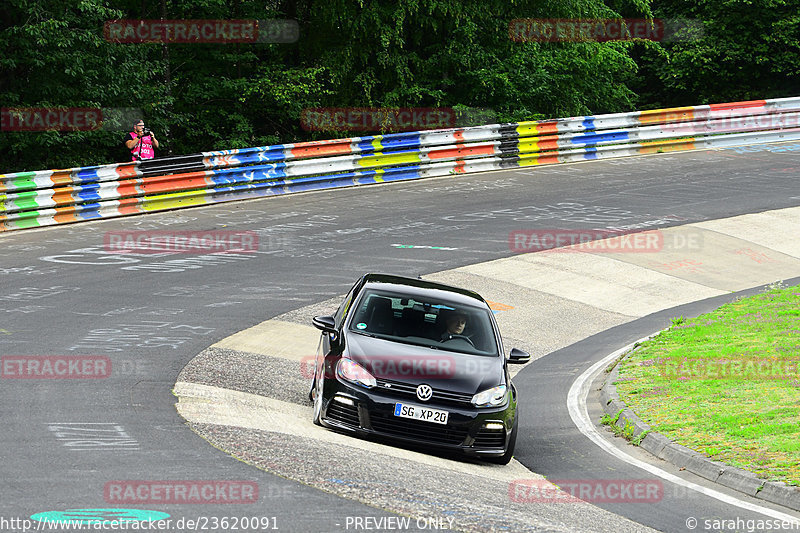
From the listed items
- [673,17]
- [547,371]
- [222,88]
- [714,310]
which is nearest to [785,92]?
[673,17]

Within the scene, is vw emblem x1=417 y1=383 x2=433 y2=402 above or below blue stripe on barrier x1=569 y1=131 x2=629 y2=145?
below

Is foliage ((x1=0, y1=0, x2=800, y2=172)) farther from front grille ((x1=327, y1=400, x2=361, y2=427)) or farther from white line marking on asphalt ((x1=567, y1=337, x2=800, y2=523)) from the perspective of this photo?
front grille ((x1=327, y1=400, x2=361, y2=427))

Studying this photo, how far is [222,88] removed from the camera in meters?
28.0

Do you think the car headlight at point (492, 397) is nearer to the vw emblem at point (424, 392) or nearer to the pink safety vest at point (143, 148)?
the vw emblem at point (424, 392)

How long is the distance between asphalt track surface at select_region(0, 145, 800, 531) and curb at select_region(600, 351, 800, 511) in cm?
46

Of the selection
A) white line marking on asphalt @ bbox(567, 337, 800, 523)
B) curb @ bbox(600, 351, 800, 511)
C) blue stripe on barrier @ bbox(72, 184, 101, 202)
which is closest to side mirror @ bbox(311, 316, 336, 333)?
white line marking on asphalt @ bbox(567, 337, 800, 523)

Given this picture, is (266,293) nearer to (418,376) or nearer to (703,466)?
(418,376)

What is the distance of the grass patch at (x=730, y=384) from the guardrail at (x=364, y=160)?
10891mm

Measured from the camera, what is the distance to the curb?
28.8 ft

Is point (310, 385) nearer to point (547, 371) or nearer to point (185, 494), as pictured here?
point (547, 371)

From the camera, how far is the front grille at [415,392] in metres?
9.62

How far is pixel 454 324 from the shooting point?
1084cm

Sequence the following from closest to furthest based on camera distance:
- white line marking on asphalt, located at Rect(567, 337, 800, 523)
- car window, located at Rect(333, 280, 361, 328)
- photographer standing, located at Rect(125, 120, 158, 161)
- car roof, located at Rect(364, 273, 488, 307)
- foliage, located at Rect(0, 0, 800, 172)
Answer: white line marking on asphalt, located at Rect(567, 337, 800, 523)
car window, located at Rect(333, 280, 361, 328)
car roof, located at Rect(364, 273, 488, 307)
photographer standing, located at Rect(125, 120, 158, 161)
foliage, located at Rect(0, 0, 800, 172)

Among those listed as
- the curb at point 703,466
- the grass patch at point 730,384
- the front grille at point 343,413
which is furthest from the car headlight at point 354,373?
the grass patch at point 730,384
